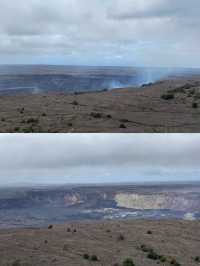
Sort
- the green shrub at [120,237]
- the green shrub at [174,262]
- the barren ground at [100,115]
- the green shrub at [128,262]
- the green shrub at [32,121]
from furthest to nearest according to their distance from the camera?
the green shrub at [120,237], the green shrub at [174,262], the green shrub at [128,262], the green shrub at [32,121], the barren ground at [100,115]

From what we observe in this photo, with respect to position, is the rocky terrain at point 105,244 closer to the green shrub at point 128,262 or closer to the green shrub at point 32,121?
the green shrub at point 128,262

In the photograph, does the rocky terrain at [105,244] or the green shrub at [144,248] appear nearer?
the rocky terrain at [105,244]

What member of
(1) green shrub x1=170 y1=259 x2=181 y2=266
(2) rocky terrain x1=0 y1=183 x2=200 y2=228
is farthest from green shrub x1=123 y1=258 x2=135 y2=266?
(2) rocky terrain x1=0 y1=183 x2=200 y2=228

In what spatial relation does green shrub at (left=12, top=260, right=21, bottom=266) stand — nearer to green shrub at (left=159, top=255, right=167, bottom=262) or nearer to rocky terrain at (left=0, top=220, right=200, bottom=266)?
rocky terrain at (left=0, top=220, right=200, bottom=266)

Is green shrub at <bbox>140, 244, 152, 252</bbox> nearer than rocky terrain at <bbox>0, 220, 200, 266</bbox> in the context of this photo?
No

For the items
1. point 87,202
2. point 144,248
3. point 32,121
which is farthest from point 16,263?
point 144,248

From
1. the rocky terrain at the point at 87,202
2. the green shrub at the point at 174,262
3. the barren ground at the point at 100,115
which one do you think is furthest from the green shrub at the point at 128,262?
the barren ground at the point at 100,115

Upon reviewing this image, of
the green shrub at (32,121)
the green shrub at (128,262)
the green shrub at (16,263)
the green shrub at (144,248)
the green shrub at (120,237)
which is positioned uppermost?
the green shrub at (32,121)
